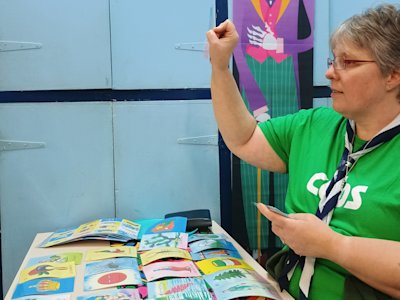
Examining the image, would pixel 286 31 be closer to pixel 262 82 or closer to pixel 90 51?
pixel 262 82

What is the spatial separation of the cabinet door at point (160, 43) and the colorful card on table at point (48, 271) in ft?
2.36

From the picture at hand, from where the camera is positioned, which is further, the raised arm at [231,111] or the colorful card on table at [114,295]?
the raised arm at [231,111]

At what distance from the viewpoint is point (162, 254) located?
1.30 m

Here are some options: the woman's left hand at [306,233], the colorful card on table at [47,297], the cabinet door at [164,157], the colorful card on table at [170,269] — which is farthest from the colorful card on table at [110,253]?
the woman's left hand at [306,233]

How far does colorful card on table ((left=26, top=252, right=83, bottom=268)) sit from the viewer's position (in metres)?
1.30

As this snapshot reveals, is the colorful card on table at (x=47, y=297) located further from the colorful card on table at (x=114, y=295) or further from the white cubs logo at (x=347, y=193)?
the white cubs logo at (x=347, y=193)

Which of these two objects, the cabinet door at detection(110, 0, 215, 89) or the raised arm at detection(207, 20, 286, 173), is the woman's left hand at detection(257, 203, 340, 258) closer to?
the raised arm at detection(207, 20, 286, 173)

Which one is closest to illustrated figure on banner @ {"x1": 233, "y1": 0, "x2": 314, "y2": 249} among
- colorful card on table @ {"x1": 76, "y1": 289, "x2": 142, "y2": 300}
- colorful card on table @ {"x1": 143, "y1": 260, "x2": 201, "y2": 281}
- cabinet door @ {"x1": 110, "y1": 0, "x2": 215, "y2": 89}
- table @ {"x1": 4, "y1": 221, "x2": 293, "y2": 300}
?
cabinet door @ {"x1": 110, "y1": 0, "x2": 215, "y2": 89}

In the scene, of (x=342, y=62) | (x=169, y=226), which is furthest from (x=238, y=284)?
(x=342, y=62)

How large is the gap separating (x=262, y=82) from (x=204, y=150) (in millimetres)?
361

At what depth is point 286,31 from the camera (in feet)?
5.86

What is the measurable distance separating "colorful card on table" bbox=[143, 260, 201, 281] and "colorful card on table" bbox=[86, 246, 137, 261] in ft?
0.42

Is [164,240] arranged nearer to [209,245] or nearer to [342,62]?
[209,245]

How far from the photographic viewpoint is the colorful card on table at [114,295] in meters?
1.06
